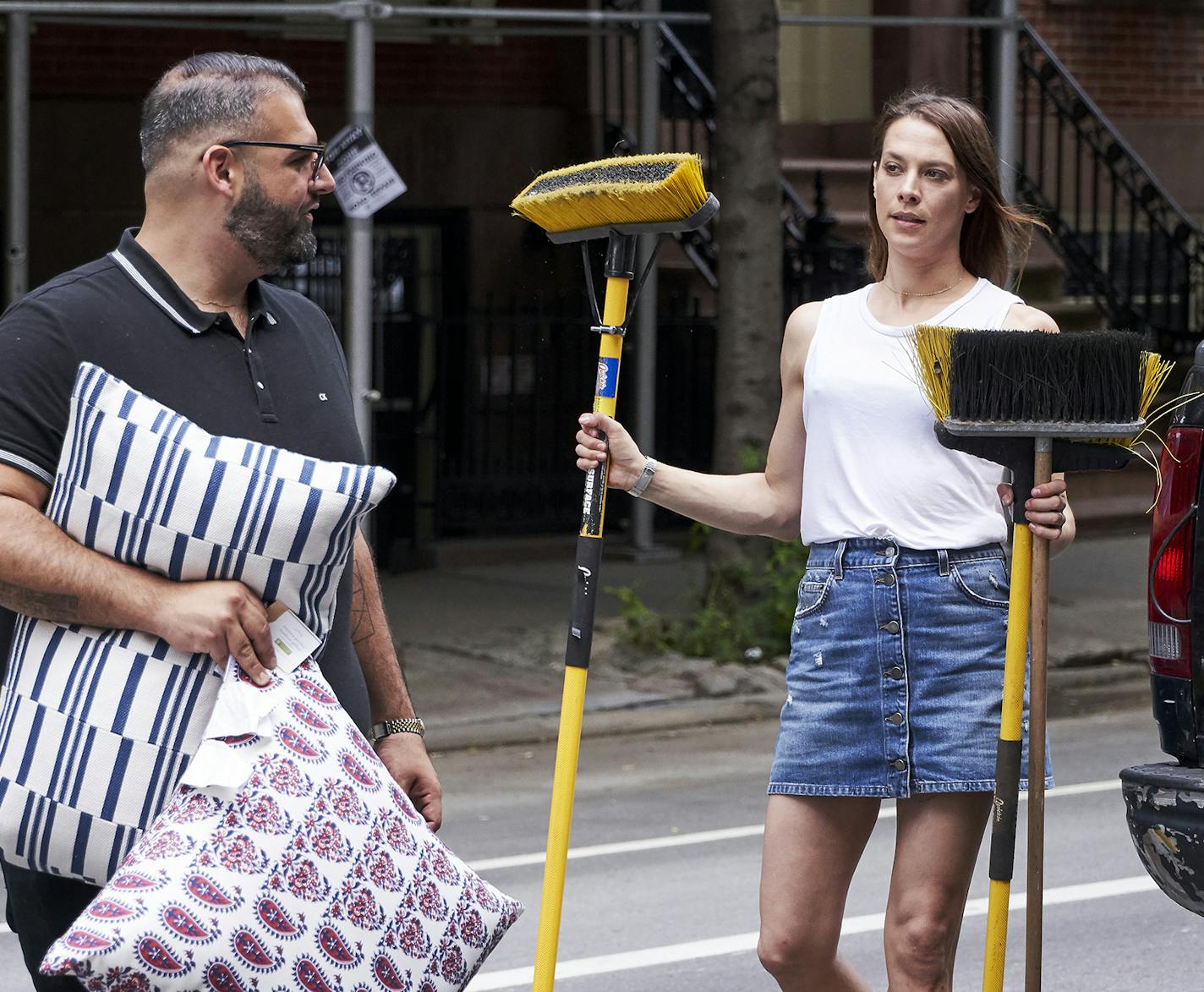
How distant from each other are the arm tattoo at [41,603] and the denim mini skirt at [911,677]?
141cm

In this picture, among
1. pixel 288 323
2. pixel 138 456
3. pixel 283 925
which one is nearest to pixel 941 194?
pixel 288 323

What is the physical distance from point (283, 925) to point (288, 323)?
39.3 inches

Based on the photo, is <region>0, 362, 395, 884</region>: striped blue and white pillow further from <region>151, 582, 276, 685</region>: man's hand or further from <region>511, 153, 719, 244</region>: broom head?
<region>511, 153, 719, 244</region>: broom head

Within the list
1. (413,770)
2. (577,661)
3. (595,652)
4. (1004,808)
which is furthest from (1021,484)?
(595,652)

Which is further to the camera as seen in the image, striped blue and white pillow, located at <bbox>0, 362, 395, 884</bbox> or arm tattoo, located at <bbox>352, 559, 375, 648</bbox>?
arm tattoo, located at <bbox>352, 559, 375, 648</bbox>

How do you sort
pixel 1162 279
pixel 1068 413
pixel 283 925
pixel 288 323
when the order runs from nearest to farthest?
pixel 283 925
pixel 288 323
pixel 1068 413
pixel 1162 279

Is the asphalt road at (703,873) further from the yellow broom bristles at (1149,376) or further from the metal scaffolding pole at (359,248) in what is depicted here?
the yellow broom bristles at (1149,376)

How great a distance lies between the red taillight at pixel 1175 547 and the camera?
3.73 m

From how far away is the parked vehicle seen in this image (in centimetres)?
360

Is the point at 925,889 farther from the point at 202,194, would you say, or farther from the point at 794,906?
the point at 202,194

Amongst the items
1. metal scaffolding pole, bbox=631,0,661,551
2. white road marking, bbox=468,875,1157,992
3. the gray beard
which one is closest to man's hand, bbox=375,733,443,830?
the gray beard

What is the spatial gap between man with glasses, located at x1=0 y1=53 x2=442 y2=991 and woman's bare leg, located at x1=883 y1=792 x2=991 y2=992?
103 cm

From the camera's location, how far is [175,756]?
2.48 meters

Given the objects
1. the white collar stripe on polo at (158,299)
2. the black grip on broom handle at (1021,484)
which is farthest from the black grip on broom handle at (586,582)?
the white collar stripe on polo at (158,299)
